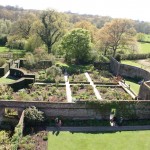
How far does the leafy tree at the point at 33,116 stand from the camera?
27.3 metres

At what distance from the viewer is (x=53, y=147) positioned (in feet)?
76.9

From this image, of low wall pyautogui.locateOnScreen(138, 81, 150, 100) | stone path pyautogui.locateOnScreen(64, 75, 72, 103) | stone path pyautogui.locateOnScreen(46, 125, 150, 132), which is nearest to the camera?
stone path pyautogui.locateOnScreen(46, 125, 150, 132)

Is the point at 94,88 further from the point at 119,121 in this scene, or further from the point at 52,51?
the point at 52,51

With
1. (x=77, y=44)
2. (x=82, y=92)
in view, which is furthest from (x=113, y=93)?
(x=77, y=44)

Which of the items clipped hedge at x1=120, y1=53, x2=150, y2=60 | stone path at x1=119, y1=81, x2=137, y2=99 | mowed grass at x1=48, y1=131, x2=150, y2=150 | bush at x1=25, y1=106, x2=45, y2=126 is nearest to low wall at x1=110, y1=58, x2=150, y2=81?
stone path at x1=119, y1=81, x2=137, y2=99

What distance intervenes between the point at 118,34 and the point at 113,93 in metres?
23.6

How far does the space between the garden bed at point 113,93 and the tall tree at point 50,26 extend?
26463 mm

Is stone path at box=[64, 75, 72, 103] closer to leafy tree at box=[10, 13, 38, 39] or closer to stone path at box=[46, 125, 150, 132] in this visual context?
stone path at box=[46, 125, 150, 132]

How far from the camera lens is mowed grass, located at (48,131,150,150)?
23.8m

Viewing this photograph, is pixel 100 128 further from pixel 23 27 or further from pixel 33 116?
pixel 23 27

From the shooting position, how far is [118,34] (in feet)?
186

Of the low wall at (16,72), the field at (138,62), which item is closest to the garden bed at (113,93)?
the low wall at (16,72)

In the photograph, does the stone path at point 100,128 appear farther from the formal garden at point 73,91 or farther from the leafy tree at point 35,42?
the leafy tree at point 35,42

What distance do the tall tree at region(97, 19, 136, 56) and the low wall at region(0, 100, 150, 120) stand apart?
1147 inches
